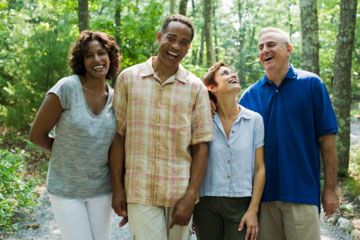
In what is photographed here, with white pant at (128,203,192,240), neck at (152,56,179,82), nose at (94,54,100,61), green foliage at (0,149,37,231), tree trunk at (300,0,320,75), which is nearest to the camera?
white pant at (128,203,192,240)

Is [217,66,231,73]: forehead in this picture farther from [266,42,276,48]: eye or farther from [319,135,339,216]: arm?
[319,135,339,216]: arm

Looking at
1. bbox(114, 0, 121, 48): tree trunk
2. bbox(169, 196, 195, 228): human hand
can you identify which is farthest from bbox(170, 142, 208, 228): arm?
bbox(114, 0, 121, 48): tree trunk

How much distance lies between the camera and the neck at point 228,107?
3217 mm

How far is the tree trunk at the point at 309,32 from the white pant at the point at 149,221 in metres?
5.32

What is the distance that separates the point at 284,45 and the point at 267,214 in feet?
4.32

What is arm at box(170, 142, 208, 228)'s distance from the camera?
295cm

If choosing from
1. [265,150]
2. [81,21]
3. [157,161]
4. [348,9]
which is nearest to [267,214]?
[265,150]

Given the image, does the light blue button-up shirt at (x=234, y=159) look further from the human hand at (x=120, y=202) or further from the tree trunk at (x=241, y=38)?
the tree trunk at (x=241, y=38)

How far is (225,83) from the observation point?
321cm

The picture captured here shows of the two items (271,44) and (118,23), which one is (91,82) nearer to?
(271,44)

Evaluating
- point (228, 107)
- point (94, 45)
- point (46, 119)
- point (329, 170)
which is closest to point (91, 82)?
point (94, 45)

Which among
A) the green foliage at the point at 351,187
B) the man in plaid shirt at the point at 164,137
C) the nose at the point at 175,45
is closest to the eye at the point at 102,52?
the man in plaid shirt at the point at 164,137

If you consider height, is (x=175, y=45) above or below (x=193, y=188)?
above

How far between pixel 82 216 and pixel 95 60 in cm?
115
